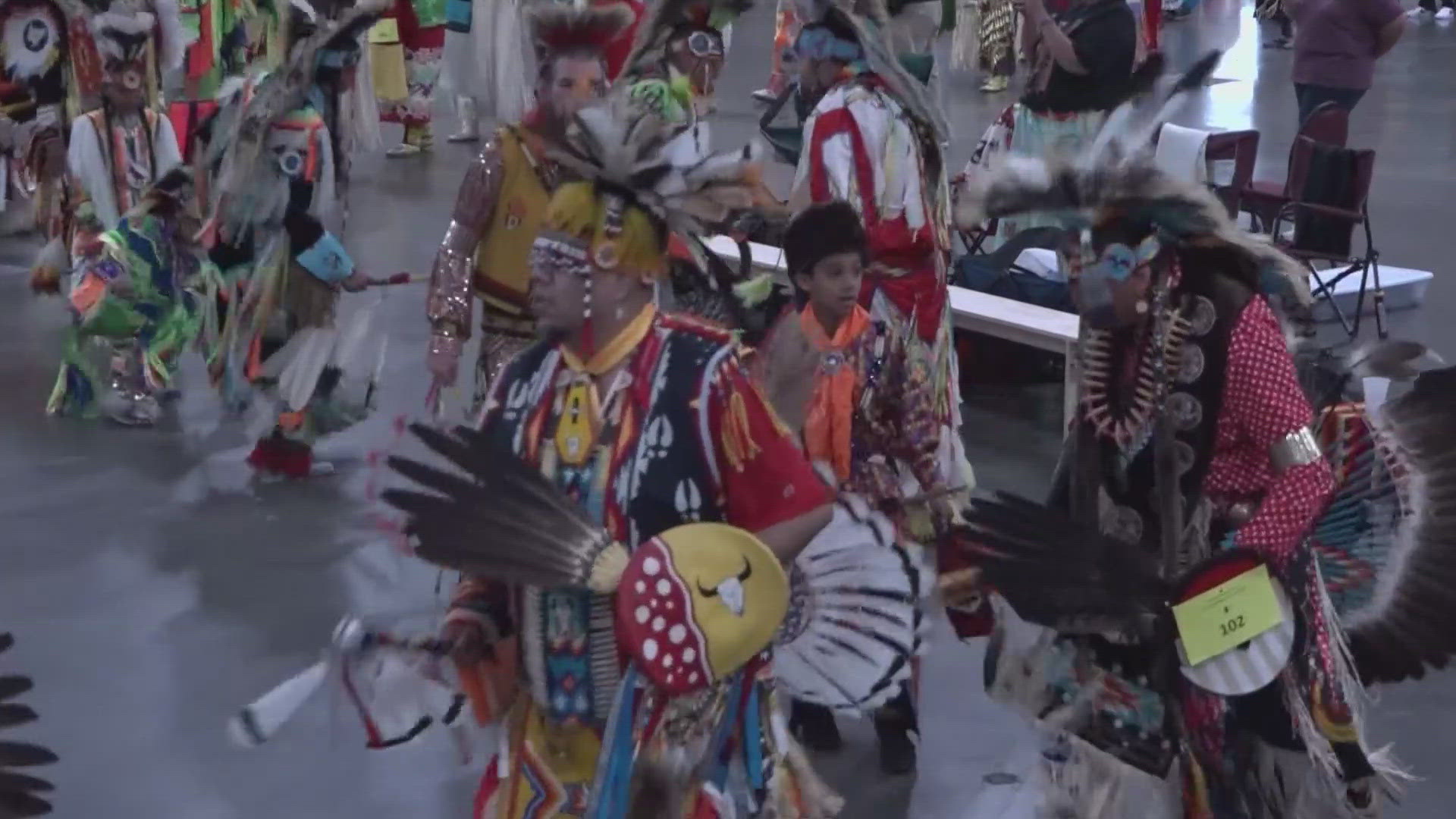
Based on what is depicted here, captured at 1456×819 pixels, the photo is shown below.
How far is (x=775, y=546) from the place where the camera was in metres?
2.44

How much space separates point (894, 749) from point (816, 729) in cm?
19

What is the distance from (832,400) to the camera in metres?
3.73

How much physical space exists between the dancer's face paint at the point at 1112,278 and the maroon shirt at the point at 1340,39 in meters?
5.70

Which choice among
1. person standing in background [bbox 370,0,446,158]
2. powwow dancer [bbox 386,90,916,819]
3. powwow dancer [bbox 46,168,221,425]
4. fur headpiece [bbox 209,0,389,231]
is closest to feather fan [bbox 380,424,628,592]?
powwow dancer [bbox 386,90,916,819]

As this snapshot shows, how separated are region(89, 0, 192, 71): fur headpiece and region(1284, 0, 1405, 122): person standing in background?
178 inches

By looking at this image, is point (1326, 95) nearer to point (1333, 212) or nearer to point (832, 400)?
point (1333, 212)

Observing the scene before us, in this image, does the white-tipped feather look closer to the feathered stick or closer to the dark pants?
the feathered stick

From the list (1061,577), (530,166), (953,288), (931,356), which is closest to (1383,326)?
(953,288)

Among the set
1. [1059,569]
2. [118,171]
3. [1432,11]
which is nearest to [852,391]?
[1059,569]

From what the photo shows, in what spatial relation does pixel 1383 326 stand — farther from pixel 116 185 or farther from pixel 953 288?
pixel 116 185

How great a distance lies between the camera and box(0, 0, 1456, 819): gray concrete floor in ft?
12.9

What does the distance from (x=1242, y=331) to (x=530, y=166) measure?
5.27 feet

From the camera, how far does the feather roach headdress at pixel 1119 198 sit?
2906 mm

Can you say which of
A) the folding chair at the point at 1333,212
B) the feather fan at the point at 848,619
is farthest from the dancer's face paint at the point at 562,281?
the folding chair at the point at 1333,212
